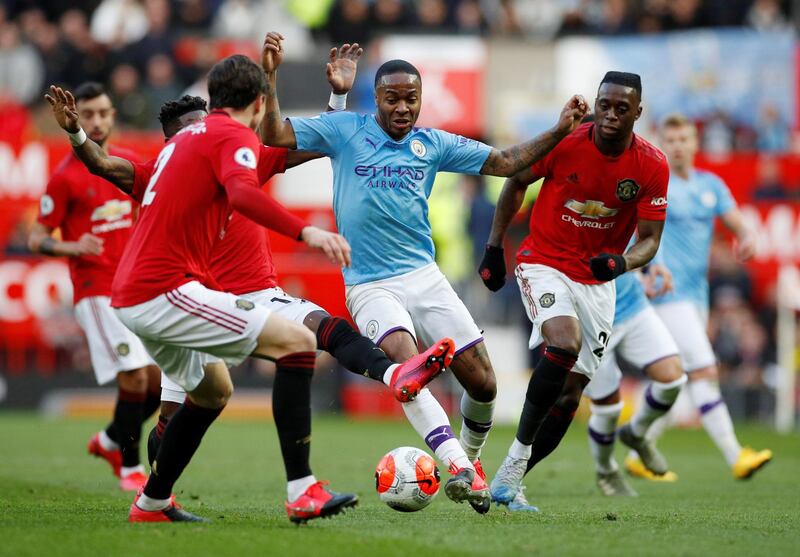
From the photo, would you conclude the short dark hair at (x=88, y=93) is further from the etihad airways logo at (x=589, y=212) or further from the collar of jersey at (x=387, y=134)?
the etihad airways logo at (x=589, y=212)

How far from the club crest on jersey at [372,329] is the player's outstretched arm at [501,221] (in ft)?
3.71

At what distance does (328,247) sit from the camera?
20.7 feet

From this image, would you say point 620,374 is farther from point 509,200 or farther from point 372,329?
point 372,329

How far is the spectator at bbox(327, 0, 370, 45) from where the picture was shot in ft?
79.2

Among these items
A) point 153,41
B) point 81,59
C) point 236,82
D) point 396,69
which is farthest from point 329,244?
point 153,41

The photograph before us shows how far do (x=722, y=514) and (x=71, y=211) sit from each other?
577 centimetres

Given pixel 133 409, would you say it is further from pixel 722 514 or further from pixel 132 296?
pixel 722 514

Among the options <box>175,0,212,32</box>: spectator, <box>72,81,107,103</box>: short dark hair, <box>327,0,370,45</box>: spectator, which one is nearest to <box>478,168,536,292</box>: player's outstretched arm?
<box>72,81,107,103</box>: short dark hair

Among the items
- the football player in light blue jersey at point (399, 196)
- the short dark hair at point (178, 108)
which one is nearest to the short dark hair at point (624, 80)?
the football player in light blue jersey at point (399, 196)

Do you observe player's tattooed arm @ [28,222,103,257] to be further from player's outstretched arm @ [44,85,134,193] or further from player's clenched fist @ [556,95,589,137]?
player's clenched fist @ [556,95,589,137]

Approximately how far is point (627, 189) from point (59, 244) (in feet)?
15.1

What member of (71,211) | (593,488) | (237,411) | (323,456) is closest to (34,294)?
(237,411)

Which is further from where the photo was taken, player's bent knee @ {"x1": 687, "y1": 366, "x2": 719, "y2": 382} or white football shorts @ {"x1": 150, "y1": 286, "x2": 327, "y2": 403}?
player's bent knee @ {"x1": 687, "y1": 366, "x2": 719, "y2": 382}

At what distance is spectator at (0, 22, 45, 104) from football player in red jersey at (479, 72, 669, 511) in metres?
15.9
